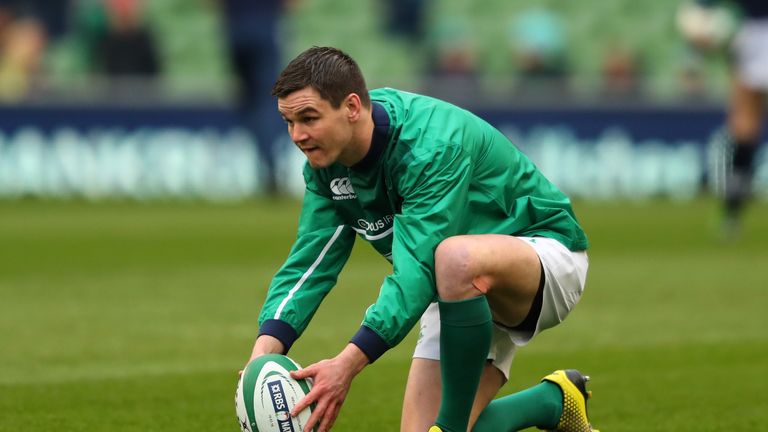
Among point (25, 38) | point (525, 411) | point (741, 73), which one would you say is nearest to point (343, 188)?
point (525, 411)

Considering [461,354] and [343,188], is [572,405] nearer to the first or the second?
[461,354]

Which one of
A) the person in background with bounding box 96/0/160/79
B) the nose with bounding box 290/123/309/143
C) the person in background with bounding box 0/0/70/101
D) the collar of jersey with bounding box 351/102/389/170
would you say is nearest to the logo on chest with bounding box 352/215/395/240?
the collar of jersey with bounding box 351/102/389/170

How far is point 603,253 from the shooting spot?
12117 millimetres

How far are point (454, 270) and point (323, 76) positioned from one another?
71 cm

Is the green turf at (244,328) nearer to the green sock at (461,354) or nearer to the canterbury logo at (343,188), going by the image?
the green sock at (461,354)

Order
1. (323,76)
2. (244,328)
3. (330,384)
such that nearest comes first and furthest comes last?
(330,384) < (323,76) < (244,328)

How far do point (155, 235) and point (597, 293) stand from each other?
17.3ft

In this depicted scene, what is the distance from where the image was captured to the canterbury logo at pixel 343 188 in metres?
4.77

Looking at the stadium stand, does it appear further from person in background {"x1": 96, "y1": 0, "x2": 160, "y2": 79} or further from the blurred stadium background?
person in background {"x1": 96, "y1": 0, "x2": 160, "y2": 79}

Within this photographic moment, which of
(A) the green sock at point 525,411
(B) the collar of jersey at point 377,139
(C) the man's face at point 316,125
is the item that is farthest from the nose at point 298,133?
(A) the green sock at point 525,411

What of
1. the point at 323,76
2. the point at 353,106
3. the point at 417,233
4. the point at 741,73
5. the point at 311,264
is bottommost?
the point at 741,73

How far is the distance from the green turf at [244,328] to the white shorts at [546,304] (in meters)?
0.59

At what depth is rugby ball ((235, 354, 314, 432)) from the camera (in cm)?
439

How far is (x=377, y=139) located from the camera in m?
4.57
